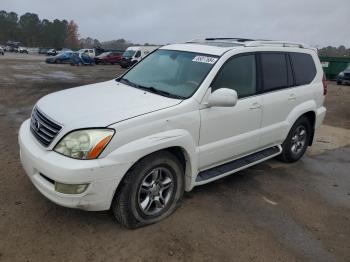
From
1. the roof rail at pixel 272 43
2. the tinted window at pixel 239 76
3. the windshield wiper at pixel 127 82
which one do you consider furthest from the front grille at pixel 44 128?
the roof rail at pixel 272 43

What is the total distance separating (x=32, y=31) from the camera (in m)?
98.8

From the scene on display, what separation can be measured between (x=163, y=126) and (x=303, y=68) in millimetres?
3118

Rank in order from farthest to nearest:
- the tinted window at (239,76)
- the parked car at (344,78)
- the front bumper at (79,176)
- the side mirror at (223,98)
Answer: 1. the parked car at (344,78)
2. the tinted window at (239,76)
3. the side mirror at (223,98)
4. the front bumper at (79,176)

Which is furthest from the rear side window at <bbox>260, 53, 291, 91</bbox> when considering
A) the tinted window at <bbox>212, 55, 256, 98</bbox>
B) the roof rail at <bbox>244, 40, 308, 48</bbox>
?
the tinted window at <bbox>212, 55, 256, 98</bbox>

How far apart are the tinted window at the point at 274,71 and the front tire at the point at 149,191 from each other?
1892 mm

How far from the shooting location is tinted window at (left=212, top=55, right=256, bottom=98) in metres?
4.37

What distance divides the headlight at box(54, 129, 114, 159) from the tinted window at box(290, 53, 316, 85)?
3.42 m

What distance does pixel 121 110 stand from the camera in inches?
143

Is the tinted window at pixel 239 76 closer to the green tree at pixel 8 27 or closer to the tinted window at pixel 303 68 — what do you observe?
the tinted window at pixel 303 68

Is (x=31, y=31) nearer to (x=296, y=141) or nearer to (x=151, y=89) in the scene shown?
(x=296, y=141)

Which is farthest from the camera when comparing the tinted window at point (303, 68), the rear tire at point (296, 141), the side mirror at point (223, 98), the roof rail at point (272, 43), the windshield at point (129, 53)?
the windshield at point (129, 53)

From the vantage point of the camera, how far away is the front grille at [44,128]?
→ 11.5ft

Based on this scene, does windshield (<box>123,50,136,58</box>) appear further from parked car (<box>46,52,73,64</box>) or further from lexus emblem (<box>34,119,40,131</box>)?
lexus emblem (<box>34,119,40,131</box>)

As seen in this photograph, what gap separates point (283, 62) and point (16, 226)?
13.1ft
